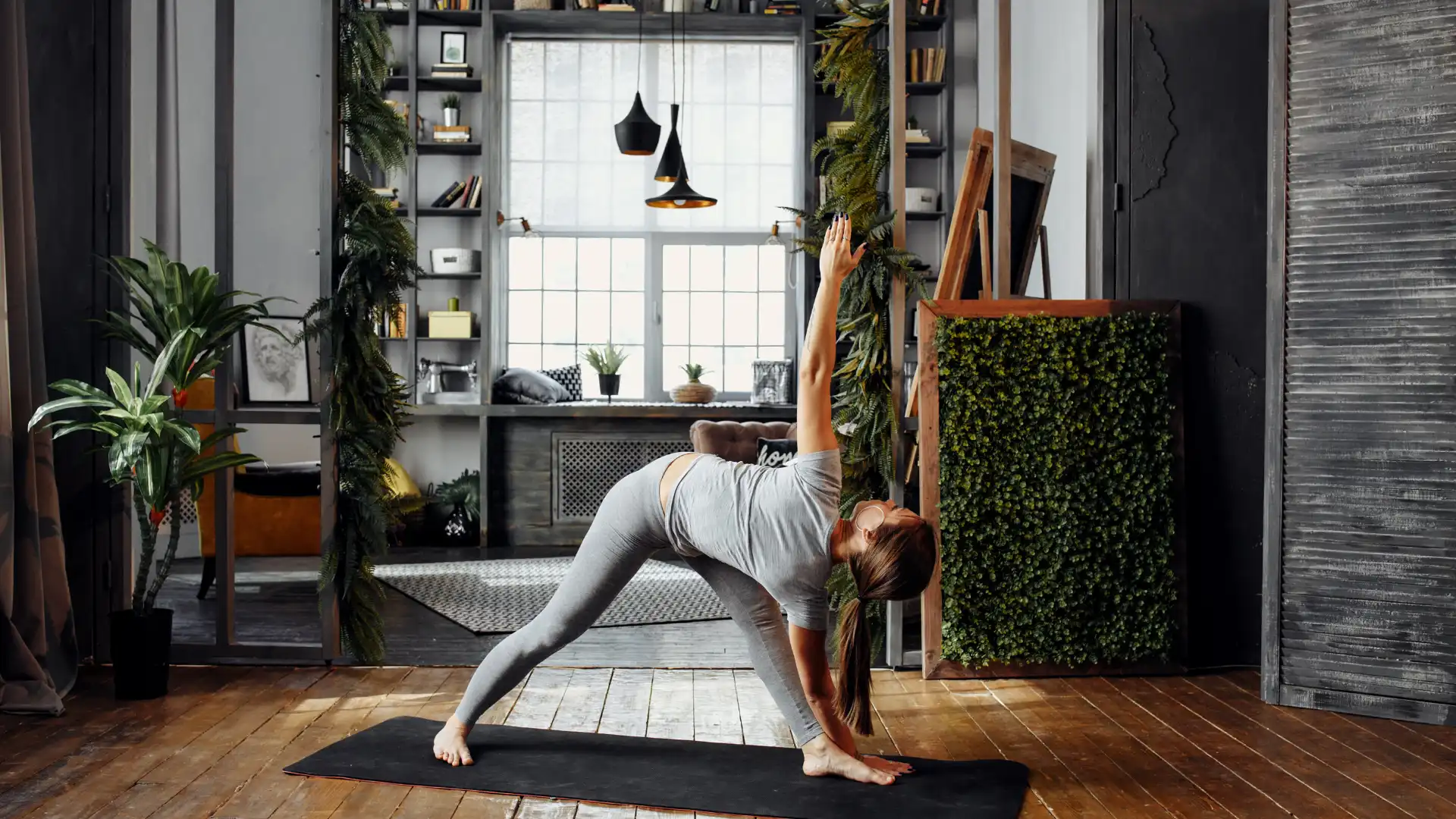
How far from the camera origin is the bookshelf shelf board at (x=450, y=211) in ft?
25.1

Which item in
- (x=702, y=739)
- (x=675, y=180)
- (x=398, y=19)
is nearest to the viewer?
(x=702, y=739)

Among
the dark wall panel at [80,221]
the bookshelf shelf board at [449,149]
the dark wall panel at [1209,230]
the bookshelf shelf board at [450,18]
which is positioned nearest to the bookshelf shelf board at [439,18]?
the bookshelf shelf board at [450,18]

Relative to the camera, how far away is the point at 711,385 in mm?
8016

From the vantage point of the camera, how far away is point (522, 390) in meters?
7.70

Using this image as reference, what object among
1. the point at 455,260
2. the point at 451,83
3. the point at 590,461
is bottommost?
the point at 590,461

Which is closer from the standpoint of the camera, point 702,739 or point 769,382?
point 702,739

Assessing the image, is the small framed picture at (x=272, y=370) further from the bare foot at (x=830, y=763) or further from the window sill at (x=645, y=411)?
the bare foot at (x=830, y=763)

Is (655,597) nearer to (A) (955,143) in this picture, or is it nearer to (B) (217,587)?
(B) (217,587)

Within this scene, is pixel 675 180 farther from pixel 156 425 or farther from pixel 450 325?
pixel 156 425

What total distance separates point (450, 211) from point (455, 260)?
0.33 meters

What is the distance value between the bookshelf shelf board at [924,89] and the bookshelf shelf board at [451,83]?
292 cm

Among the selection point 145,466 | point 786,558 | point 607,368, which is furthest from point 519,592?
point 786,558

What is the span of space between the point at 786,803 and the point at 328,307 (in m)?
2.30

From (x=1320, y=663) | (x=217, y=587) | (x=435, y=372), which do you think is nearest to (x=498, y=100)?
(x=435, y=372)
